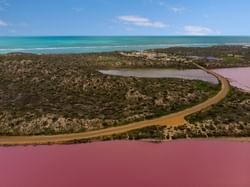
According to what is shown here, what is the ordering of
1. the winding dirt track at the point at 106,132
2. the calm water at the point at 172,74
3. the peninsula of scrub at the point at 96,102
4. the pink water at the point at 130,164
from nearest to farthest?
the pink water at the point at 130,164
the winding dirt track at the point at 106,132
the peninsula of scrub at the point at 96,102
the calm water at the point at 172,74

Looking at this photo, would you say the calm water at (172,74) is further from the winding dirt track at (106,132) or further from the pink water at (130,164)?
the pink water at (130,164)

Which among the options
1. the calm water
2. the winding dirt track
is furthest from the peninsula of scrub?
the calm water

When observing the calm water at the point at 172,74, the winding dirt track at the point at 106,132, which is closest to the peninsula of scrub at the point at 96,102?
the winding dirt track at the point at 106,132

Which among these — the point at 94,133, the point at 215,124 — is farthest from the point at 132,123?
the point at 215,124

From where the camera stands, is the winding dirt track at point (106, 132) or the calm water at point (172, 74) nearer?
the winding dirt track at point (106, 132)

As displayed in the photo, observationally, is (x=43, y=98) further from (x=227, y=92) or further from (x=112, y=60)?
(x=112, y=60)

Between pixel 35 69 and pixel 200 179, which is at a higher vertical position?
pixel 35 69
